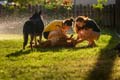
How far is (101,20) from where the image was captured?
26047 mm

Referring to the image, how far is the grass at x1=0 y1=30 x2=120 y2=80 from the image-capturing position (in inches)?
364

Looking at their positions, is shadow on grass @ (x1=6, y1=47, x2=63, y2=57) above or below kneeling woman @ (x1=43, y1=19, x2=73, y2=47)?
below

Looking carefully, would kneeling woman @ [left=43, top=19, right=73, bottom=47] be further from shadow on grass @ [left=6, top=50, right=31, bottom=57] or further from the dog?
shadow on grass @ [left=6, top=50, right=31, bottom=57]

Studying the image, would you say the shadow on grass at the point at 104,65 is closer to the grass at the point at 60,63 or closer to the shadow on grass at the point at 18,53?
the grass at the point at 60,63

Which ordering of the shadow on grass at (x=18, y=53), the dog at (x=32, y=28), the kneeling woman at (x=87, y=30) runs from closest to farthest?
the shadow on grass at (x=18, y=53) → the dog at (x=32, y=28) → the kneeling woman at (x=87, y=30)

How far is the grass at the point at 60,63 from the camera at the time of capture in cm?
923

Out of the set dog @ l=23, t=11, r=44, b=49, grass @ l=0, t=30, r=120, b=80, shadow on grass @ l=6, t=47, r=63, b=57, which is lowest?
shadow on grass @ l=6, t=47, r=63, b=57

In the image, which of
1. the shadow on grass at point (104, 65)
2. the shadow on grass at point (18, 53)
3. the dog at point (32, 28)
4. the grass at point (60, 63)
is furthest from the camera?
the dog at point (32, 28)

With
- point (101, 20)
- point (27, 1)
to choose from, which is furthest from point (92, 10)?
point (27, 1)

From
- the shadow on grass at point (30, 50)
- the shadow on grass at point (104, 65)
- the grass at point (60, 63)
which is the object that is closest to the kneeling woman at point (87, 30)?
the grass at point (60, 63)

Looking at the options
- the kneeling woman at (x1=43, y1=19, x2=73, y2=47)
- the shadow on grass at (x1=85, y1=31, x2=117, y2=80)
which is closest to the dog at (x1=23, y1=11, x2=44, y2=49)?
the kneeling woman at (x1=43, y1=19, x2=73, y2=47)

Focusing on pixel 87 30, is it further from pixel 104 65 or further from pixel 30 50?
pixel 104 65

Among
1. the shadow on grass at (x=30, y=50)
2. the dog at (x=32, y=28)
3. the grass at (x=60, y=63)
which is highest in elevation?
the dog at (x=32, y=28)

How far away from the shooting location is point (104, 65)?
34.1 feet
